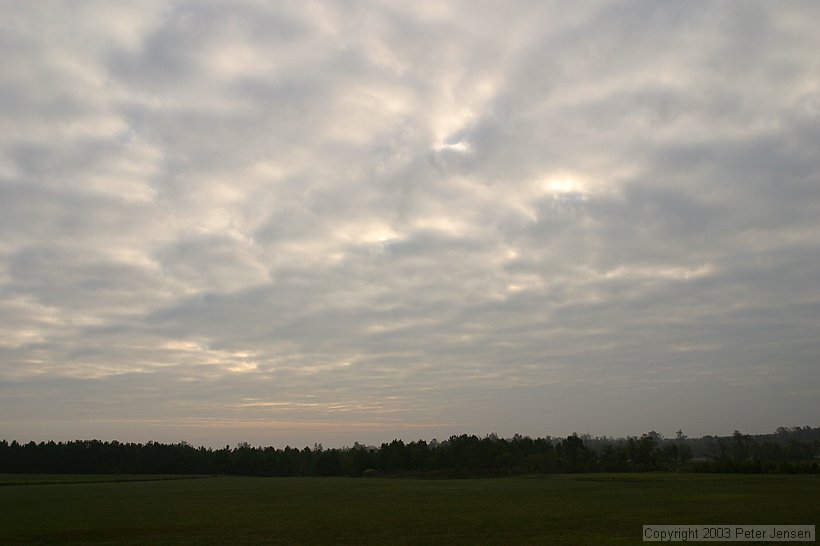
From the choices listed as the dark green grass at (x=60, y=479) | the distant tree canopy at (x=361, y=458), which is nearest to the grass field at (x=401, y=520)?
the dark green grass at (x=60, y=479)

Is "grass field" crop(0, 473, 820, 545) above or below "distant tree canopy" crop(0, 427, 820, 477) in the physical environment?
above

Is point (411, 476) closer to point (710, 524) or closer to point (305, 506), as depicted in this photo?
point (305, 506)

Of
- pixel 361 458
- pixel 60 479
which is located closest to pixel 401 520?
pixel 60 479

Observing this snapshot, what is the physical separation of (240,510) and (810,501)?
149ft

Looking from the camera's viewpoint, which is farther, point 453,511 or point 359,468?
point 359,468

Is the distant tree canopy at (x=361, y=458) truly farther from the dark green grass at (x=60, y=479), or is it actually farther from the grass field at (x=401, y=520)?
the grass field at (x=401, y=520)

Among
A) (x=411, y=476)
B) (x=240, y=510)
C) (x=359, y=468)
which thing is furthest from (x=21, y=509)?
(x=359, y=468)

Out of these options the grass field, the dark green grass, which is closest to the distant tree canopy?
the dark green grass

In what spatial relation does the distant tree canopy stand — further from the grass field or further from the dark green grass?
the grass field

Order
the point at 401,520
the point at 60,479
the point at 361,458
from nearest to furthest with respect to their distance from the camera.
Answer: the point at 401,520, the point at 60,479, the point at 361,458

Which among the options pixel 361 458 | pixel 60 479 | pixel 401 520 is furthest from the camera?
pixel 361 458

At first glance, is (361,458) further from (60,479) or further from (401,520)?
(401,520)

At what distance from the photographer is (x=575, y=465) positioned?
170250 millimetres

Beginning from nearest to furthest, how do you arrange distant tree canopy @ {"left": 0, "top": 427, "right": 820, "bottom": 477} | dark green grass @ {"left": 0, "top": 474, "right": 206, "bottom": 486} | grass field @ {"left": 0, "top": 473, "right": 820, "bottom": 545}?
1. grass field @ {"left": 0, "top": 473, "right": 820, "bottom": 545}
2. dark green grass @ {"left": 0, "top": 474, "right": 206, "bottom": 486}
3. distant tree canopy @ {"left": 0, "top": 427, "right": 820, "bottom": 477}
